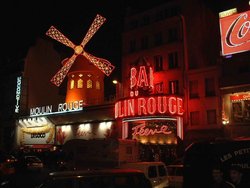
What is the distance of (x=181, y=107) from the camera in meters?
27.9

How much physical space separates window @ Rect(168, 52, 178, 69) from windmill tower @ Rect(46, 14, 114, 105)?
25.1 ft

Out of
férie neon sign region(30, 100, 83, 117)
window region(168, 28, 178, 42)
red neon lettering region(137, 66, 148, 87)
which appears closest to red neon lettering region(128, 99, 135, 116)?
red neon lettering region(137, 66, 148, 87)

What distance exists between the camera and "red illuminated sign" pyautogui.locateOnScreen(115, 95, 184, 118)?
27188 millimetres

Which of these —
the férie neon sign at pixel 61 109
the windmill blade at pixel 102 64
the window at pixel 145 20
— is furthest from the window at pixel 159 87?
the férie neon sign at pixel 61 109

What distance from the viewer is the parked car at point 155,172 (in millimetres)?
13453

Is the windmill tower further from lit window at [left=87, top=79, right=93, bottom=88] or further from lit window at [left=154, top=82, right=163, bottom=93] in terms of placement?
lit window at [left=154, top=82, right=163, bottom=93]

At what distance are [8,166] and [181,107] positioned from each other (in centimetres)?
1342

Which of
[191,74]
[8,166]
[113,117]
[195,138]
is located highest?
[191,74]

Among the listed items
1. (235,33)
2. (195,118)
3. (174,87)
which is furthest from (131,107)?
(235,33)

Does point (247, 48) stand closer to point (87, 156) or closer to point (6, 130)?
point (87, 156)

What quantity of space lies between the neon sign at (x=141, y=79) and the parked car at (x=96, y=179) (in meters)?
21.4

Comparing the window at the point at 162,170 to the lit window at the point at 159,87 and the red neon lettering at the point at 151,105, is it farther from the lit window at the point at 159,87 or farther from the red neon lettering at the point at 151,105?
the lit window at the point at 159,87

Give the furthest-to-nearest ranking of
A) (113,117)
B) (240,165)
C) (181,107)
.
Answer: (113,117)
(181,107)
(240,165)

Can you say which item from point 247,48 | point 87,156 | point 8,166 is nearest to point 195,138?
point 247,48
